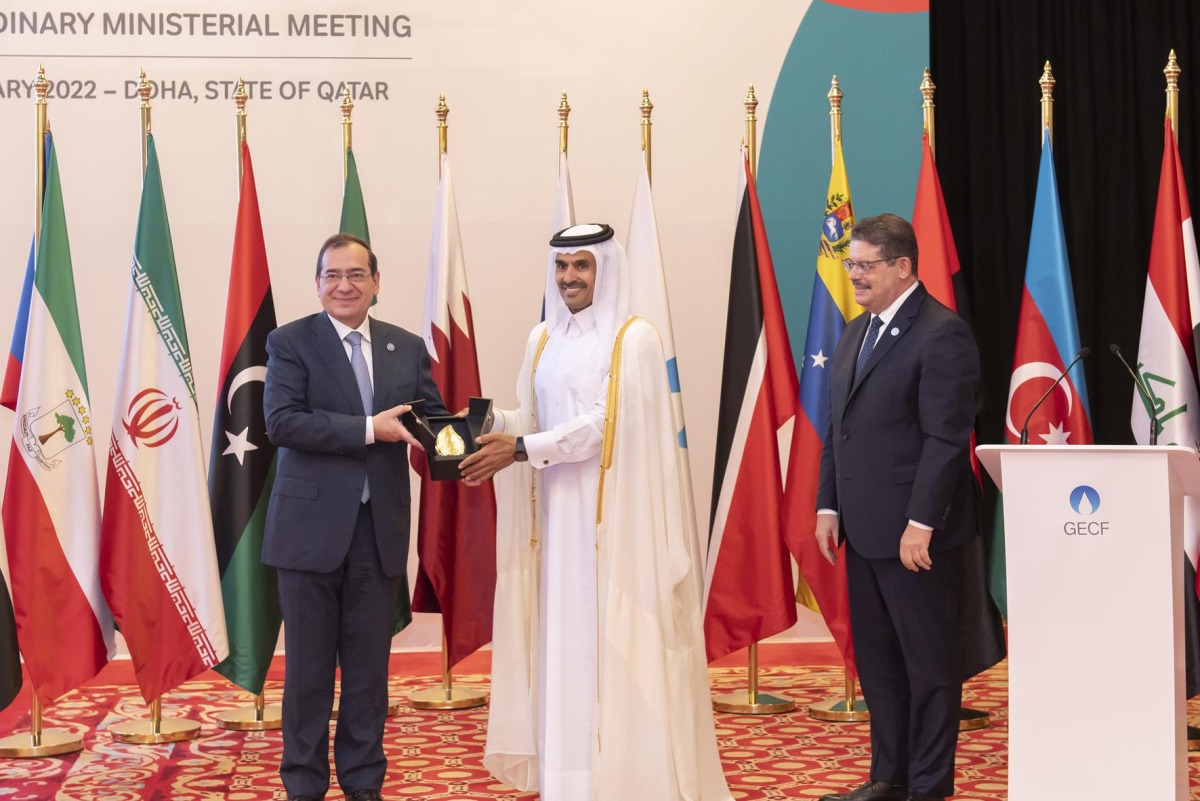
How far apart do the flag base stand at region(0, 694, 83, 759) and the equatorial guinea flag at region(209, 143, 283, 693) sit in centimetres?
57

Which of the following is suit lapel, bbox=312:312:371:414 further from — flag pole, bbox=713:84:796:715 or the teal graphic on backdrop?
the teal graphic on backdrop

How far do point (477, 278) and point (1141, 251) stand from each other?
3232mm

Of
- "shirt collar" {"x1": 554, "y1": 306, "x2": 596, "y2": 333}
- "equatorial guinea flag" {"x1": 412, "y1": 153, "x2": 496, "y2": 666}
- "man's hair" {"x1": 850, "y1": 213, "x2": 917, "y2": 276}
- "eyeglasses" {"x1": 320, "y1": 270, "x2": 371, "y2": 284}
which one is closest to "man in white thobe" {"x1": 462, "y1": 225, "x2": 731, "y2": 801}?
"shirt collar" {"x1": 554, "y1": 306, "x2": 596, "y2": 333}

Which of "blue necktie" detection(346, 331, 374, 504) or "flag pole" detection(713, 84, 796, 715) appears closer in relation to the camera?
"blue necktie" detection(346, 331, 374, 504)

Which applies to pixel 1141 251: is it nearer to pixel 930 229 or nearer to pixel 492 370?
pixel 930 229

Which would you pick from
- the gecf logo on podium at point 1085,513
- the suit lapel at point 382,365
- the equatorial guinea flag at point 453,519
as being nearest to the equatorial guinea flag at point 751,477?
the equatorial guinea flag at point 453,519

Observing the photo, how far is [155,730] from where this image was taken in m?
4.84

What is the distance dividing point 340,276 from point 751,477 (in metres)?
1.99

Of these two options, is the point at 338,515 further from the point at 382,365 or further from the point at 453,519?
the point at 453,519

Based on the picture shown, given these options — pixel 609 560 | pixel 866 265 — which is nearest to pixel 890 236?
pixel 866 265

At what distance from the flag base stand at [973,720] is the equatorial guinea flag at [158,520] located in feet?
9.17

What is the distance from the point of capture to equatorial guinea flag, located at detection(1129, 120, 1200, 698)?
181 inches

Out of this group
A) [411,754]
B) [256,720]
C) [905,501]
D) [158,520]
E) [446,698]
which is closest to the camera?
[905,501]

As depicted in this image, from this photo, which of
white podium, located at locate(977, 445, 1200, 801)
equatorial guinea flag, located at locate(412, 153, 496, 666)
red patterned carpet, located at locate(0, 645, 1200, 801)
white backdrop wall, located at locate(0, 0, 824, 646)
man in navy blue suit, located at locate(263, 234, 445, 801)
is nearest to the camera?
white podium, located at locate(977, 445, 1200, 801)
